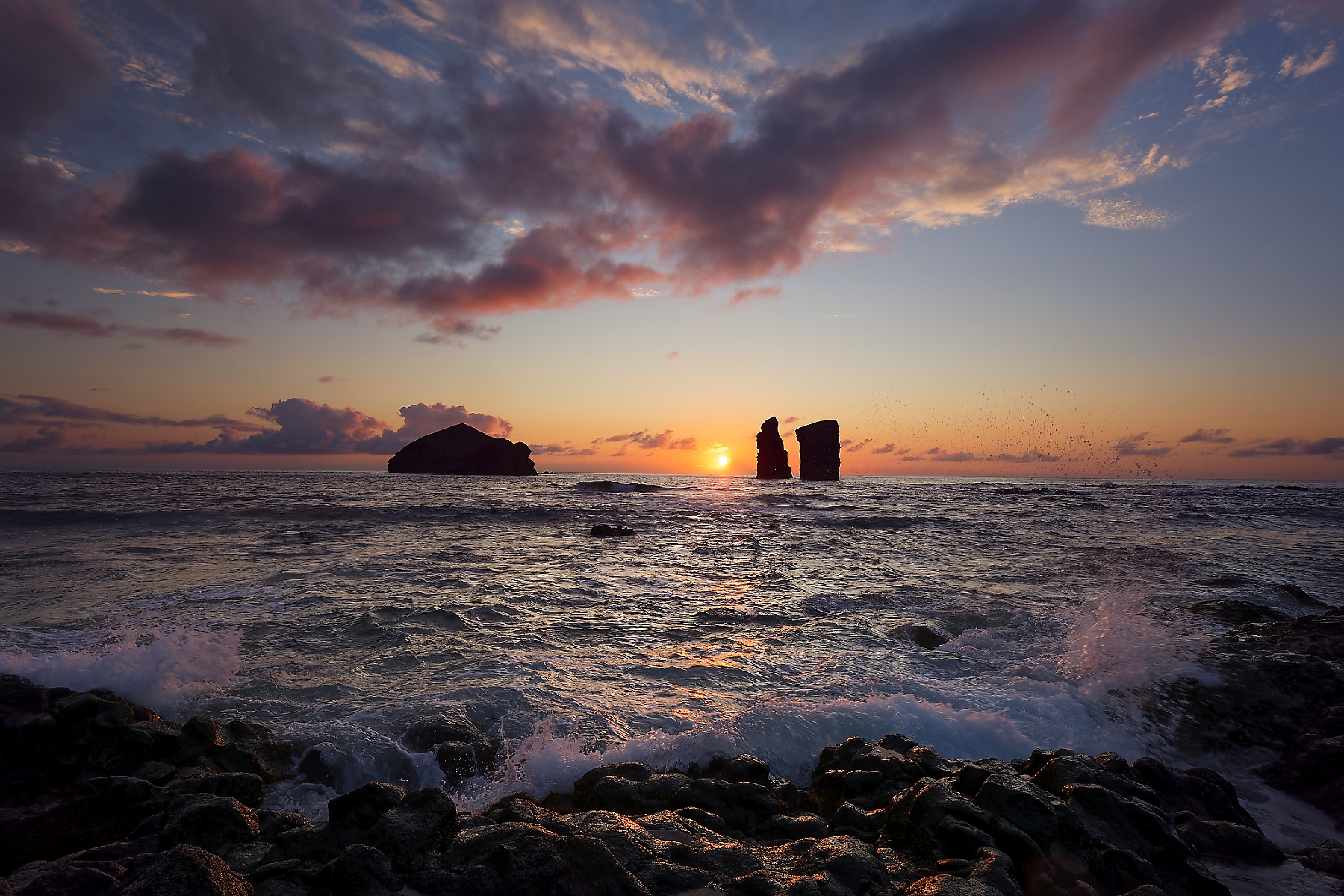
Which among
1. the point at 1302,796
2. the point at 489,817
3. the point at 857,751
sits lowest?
the point at 1302,796

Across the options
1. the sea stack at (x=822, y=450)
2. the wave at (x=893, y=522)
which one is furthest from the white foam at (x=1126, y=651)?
the sea stack at (x=822, y=450)

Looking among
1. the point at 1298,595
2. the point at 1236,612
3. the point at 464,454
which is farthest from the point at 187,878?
the point at 464,454

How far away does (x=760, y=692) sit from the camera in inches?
293

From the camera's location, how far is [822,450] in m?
111

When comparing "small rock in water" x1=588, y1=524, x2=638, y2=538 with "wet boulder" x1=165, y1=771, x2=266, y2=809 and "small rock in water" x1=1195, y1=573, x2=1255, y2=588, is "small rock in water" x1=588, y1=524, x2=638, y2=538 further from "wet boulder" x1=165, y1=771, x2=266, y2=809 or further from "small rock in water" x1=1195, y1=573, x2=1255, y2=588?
"wet boulder" x1=165, y1=771, x2=266, y2=809

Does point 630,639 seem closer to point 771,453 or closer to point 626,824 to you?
point 626,824

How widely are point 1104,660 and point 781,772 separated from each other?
6371mm

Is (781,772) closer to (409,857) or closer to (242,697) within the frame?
(409,857)

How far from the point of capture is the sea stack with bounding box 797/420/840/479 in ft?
364

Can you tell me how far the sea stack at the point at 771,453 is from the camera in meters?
121

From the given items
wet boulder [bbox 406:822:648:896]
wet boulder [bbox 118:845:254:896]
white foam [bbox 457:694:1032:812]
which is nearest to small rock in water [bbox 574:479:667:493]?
white foam [bbox 457:694:1032:812]

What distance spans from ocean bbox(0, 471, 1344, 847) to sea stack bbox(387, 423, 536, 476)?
115246 millimetres

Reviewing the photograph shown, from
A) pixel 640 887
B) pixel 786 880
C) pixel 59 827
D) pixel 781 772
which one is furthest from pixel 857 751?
pixel 59 827

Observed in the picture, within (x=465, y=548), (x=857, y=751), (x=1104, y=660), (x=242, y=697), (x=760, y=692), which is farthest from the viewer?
(x=465, y=548)
